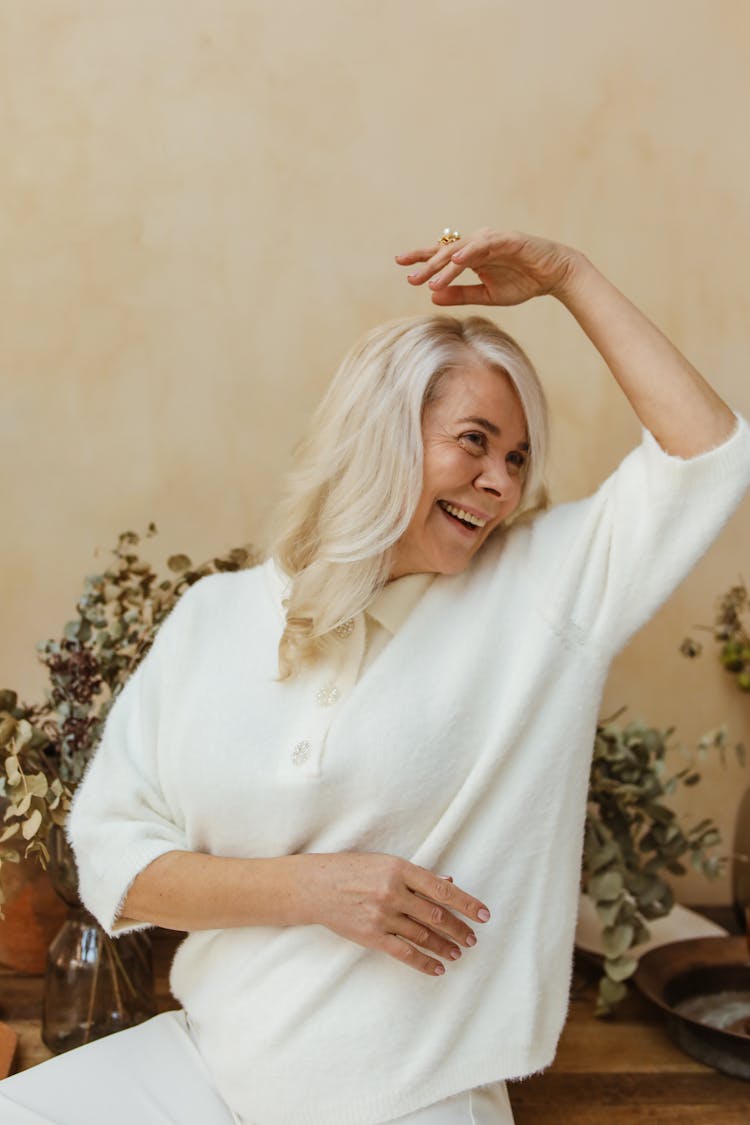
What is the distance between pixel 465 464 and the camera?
1.57 metres

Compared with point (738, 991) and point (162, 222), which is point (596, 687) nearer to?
point (738, 991)

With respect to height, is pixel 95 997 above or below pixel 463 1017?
below

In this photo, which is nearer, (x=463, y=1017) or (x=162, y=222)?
(x=463, y=1017)

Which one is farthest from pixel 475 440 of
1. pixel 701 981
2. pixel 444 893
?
pixel 701 981

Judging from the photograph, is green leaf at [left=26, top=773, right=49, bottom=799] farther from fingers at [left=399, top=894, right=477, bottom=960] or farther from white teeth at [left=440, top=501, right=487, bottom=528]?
white teeth at [left=440, top=501, right=487, bottom=528]

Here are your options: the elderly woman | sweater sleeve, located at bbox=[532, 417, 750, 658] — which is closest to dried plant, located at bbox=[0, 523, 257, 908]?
the elderly woman

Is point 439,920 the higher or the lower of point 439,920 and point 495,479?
the lower

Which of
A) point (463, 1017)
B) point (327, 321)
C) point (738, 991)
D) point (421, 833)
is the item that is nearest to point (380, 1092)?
point (463, 1017)

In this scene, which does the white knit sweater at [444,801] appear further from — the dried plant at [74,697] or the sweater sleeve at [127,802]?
the dried plant at [74,697]

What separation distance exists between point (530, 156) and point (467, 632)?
1196 mm

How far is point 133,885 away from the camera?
1.59m

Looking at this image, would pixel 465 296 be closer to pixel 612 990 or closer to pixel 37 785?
pixel 37 785

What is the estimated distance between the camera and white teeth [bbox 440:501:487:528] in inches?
63.2

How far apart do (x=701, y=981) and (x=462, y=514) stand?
3.54 feet
